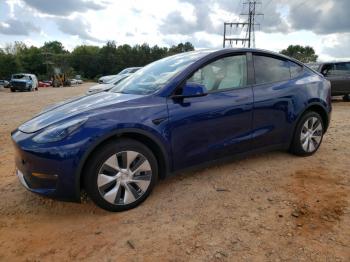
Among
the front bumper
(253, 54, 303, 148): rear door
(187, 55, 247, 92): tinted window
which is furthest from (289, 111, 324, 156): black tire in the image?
the front bumper

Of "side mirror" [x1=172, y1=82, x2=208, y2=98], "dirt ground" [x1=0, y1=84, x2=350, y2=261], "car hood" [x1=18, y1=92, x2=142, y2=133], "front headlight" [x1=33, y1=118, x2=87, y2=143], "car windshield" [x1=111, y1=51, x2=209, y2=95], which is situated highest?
"car windshield" [x1=111, y1=51, x2=209, y2=95]

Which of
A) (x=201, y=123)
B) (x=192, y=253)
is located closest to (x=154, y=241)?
(x=192, y=253)

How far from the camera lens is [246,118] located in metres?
4.00

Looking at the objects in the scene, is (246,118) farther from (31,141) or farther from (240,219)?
(31,141)

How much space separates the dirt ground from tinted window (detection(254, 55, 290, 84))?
1.19 metres

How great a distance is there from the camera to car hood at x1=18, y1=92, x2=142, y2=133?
326 centimetres

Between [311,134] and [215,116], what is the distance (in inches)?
75.7

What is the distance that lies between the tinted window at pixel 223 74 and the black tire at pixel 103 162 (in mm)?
979

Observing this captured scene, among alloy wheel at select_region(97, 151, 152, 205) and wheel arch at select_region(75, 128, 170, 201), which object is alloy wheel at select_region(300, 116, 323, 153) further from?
alloy wheel at select_region(97, 151, 152, 205)

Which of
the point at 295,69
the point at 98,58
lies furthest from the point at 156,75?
the point at 98,58

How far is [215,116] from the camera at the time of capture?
3719 millimetres

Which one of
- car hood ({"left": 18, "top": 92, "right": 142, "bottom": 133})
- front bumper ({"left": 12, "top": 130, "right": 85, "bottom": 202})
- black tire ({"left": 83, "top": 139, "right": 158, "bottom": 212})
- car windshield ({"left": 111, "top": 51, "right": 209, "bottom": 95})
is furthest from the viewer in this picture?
car windshield ({"left": 111, "top": 51, "right": 209, "bottom": 95})

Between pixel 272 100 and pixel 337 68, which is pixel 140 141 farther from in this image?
pixel 337 68

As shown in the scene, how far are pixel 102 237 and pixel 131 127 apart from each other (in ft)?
3.39
